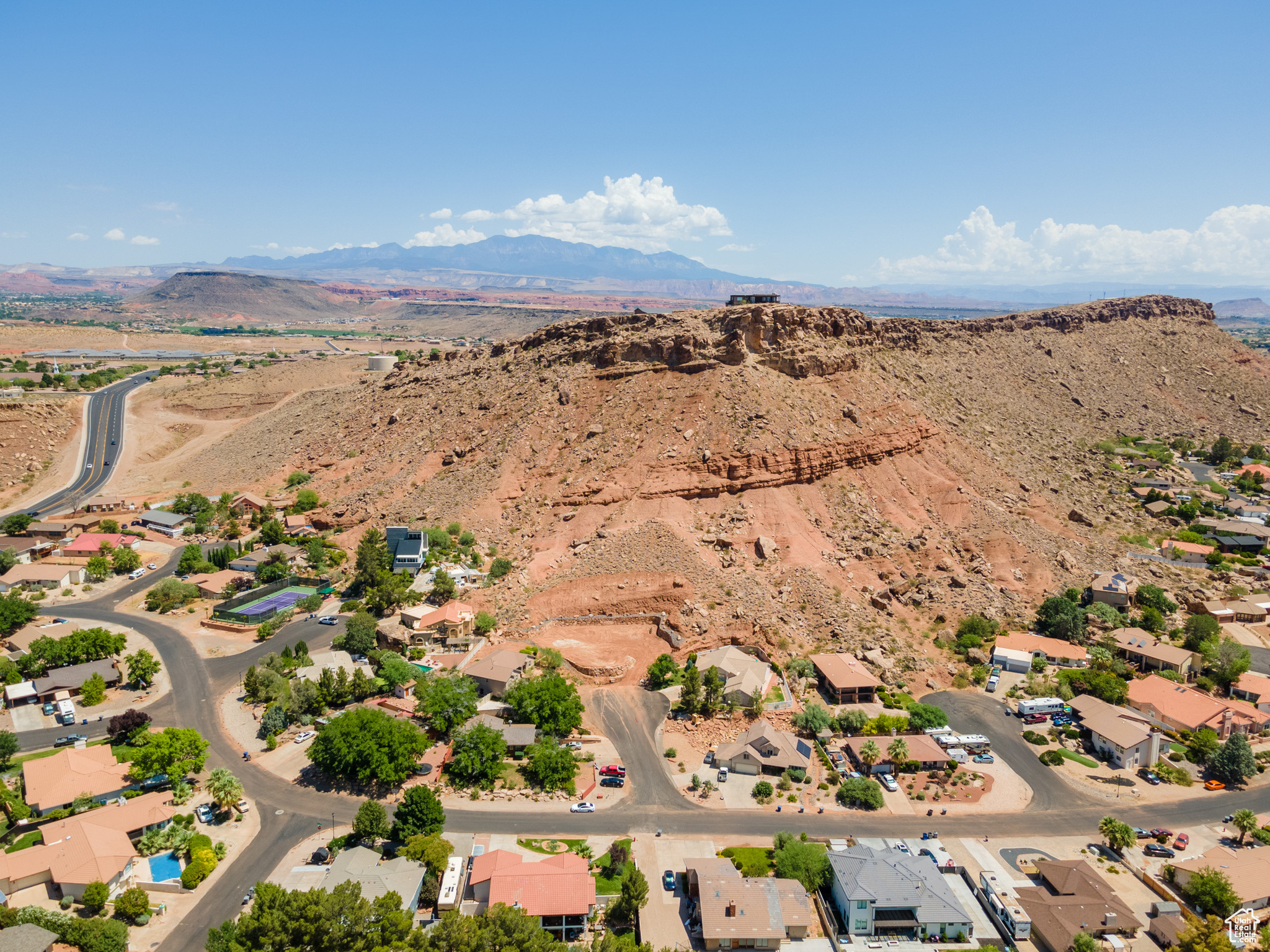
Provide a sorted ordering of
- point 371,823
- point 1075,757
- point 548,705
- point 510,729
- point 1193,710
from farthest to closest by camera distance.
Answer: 1. point 1193,710
2. point 1075,757
3. point 548,705
4. point 510,729
5. point 371,823

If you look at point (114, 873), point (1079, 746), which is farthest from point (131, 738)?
point (1079, 746)

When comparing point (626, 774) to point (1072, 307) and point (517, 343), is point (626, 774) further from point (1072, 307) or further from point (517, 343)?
point (1072, 307)

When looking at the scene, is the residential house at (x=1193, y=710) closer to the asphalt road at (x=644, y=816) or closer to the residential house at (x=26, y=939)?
the asphalt road at (x=644, y=816)

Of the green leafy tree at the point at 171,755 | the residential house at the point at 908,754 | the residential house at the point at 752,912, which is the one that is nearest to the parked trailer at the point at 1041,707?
the residential house at the point at 908,754

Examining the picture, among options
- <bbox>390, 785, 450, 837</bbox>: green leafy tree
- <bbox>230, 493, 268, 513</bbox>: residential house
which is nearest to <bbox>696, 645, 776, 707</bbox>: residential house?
<bbox>390, 785, 450, 837</bbox>: green leafy tree

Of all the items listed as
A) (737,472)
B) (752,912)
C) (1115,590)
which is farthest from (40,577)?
(1115,590)

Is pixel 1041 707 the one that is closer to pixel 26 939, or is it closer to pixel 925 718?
pixel 925 718

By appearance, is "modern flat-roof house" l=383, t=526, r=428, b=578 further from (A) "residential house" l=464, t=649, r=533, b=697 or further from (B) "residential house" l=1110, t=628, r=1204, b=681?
(B) "residential house" l=1110, t=628, r=1204, b=681
